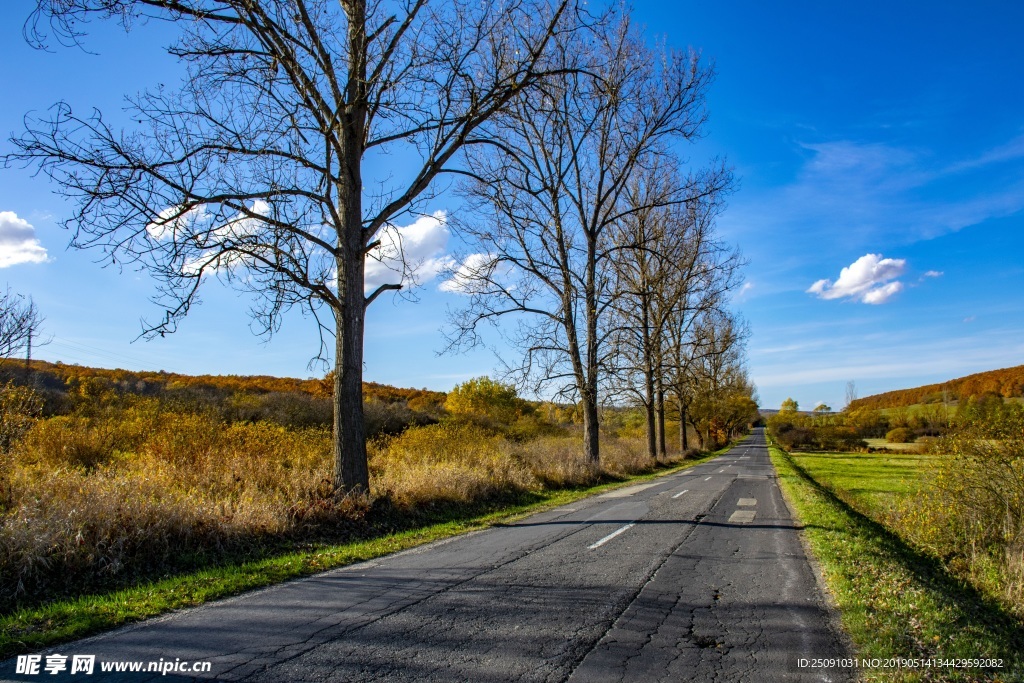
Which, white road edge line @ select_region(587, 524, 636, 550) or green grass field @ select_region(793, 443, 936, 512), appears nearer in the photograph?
white road edge line @ select_region(587, 524, 636, 550)

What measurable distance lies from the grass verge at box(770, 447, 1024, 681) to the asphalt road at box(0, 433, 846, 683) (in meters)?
0.30

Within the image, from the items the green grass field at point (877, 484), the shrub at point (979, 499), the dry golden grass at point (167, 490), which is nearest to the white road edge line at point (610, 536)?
the dry golden grass at point (167, 490)

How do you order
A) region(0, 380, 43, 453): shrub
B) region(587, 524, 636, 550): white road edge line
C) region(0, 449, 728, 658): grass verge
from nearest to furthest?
1. region(0, 449, 728, 658): grass verge
2. region(587, 524, 636, 550): white road edge line
3. region(0, 380, 43, 453): shrub

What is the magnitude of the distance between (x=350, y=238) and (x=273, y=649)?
808 cm

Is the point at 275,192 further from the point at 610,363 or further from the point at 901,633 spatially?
the point at 610,363

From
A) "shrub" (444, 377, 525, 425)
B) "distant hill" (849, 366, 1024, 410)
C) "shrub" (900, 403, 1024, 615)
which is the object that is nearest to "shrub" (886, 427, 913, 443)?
"distant hill" (849, 366, 1024, 410)

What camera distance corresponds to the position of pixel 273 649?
4301mm

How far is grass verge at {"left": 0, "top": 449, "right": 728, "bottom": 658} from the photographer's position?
4.76m

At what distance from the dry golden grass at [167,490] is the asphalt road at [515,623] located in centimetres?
230

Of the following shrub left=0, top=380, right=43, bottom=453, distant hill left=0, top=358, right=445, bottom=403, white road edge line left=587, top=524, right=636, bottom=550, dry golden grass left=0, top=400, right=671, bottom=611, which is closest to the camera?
dry golden grass left=0, top=400, right=671, bottom=611

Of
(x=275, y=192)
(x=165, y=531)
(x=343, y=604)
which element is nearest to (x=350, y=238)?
(x=275, y=192)

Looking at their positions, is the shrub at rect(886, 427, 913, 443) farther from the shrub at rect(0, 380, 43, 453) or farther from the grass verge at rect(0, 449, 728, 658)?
the shrub at rect(0, 380, 43, 453)

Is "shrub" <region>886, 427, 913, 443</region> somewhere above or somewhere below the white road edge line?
below

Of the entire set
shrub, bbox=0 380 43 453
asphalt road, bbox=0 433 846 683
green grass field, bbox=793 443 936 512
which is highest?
shrub, bbox=0 380 43 453
